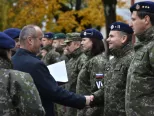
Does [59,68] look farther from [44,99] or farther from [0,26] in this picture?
[0,26]

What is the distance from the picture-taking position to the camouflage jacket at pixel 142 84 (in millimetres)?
6012

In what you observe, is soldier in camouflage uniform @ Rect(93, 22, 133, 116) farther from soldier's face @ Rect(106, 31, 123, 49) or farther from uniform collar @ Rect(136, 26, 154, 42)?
uniform collar @ Rect(136, 26, 154, 42)

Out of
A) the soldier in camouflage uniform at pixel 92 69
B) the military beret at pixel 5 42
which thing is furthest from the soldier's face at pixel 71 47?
the military beret at pixel 5 42

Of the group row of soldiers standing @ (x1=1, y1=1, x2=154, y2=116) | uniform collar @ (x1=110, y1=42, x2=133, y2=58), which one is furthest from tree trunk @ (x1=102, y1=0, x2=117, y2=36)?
uniform collar @ (x1=110, y1=42, x2=133, y2=58)

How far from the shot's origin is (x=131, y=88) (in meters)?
6.12

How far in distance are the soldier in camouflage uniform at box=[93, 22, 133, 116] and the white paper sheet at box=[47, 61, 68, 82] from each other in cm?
144

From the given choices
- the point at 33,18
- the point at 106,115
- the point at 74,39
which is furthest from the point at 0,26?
the point at 106,115

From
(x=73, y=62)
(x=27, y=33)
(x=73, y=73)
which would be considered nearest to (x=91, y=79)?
(x=73, y=73)

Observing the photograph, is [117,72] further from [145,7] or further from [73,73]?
[73,73]

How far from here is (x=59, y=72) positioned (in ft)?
30.3

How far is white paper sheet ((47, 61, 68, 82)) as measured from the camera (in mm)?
9070

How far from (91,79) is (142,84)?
2850mm

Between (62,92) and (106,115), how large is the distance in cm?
92

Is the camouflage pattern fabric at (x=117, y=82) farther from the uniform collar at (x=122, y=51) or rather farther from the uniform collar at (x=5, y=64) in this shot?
the uniform collar at (x=5, y=64)
